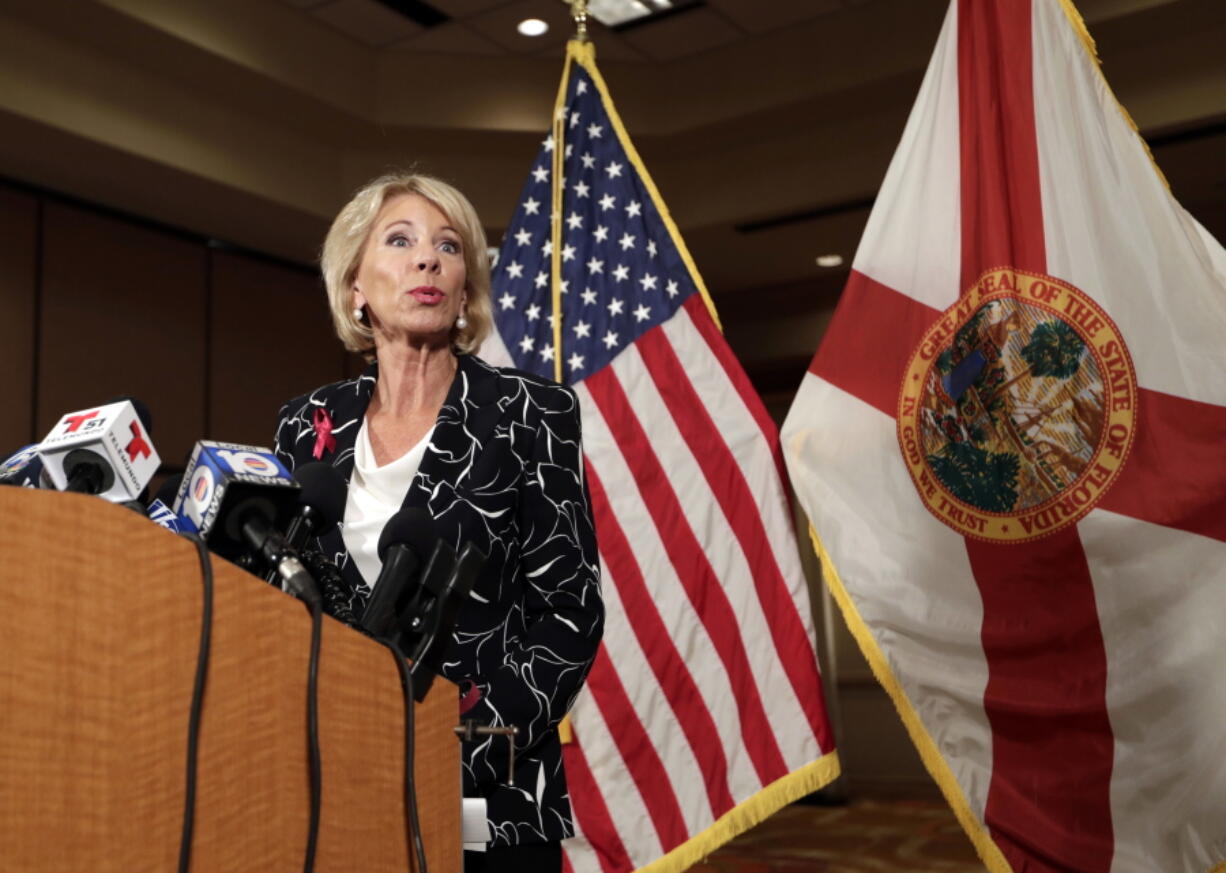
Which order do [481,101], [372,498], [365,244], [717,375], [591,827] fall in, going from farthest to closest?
[481,101]
[717,375]
[591,827]
[365,244]
[372,498]

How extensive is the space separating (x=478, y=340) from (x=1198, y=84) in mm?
4339

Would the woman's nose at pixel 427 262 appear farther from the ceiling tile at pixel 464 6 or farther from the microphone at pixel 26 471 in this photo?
the ceiling tile at pixel 464 6

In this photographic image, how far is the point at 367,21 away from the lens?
5.41 m

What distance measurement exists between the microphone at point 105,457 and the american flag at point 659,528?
2.42m

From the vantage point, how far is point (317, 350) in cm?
686

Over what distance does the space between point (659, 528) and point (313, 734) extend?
8.39 ft

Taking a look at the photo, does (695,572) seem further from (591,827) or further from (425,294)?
(425,294)

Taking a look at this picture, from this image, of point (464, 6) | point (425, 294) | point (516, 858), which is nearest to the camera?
point (516, 858)

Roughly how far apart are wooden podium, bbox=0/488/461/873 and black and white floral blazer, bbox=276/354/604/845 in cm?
51

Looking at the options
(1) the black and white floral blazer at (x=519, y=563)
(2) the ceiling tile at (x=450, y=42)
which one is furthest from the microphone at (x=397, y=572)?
(2) the ceiling tile at (x=450, y=42)

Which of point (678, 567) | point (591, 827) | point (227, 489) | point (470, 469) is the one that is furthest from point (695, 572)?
point (227, 489)

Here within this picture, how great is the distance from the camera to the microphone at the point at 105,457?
0.85 metres

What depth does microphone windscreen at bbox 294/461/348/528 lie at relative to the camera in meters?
0.88

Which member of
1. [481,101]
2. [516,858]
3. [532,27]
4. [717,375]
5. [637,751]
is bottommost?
[637,751]
